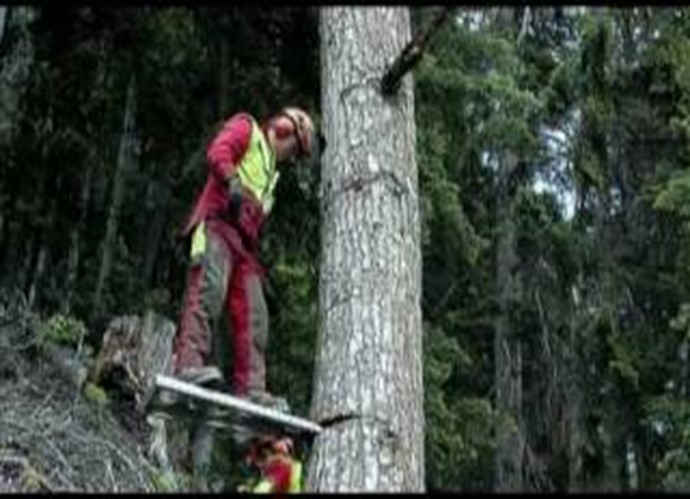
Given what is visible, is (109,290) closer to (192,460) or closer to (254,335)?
(192,460)

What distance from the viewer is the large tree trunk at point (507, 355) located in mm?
20953

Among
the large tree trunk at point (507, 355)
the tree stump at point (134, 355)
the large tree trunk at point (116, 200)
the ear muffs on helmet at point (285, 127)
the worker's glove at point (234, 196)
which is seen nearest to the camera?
the worker's glove at point (234, 196)

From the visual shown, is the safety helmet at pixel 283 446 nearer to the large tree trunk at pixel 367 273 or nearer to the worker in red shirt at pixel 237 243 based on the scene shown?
the large tree trunk at pixel 367 273

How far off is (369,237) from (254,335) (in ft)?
2.44

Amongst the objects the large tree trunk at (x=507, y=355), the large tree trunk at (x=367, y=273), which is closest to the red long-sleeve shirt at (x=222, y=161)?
the large tree trunk at (x=367, y=273)

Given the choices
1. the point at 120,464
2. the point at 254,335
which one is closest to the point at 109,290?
the point at 120,464

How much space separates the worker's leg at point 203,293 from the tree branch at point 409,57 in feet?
4.07

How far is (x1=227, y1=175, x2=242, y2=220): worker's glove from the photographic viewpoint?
672 centimetres

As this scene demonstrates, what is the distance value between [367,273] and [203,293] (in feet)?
2.54

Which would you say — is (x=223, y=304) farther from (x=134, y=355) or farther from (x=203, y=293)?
(x=134, y=355)

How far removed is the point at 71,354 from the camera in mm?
9984

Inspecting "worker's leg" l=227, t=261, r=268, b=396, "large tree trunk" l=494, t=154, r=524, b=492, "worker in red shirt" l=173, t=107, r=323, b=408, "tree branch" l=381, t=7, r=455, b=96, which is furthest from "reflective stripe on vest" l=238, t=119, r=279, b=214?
"large tree trunk" l=494, t=154, r=524, b=492

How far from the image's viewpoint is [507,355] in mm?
21938

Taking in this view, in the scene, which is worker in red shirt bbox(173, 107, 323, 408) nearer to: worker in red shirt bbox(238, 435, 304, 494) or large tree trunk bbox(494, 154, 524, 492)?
worker in red shirt bbox(238, 435, 304, 494)
